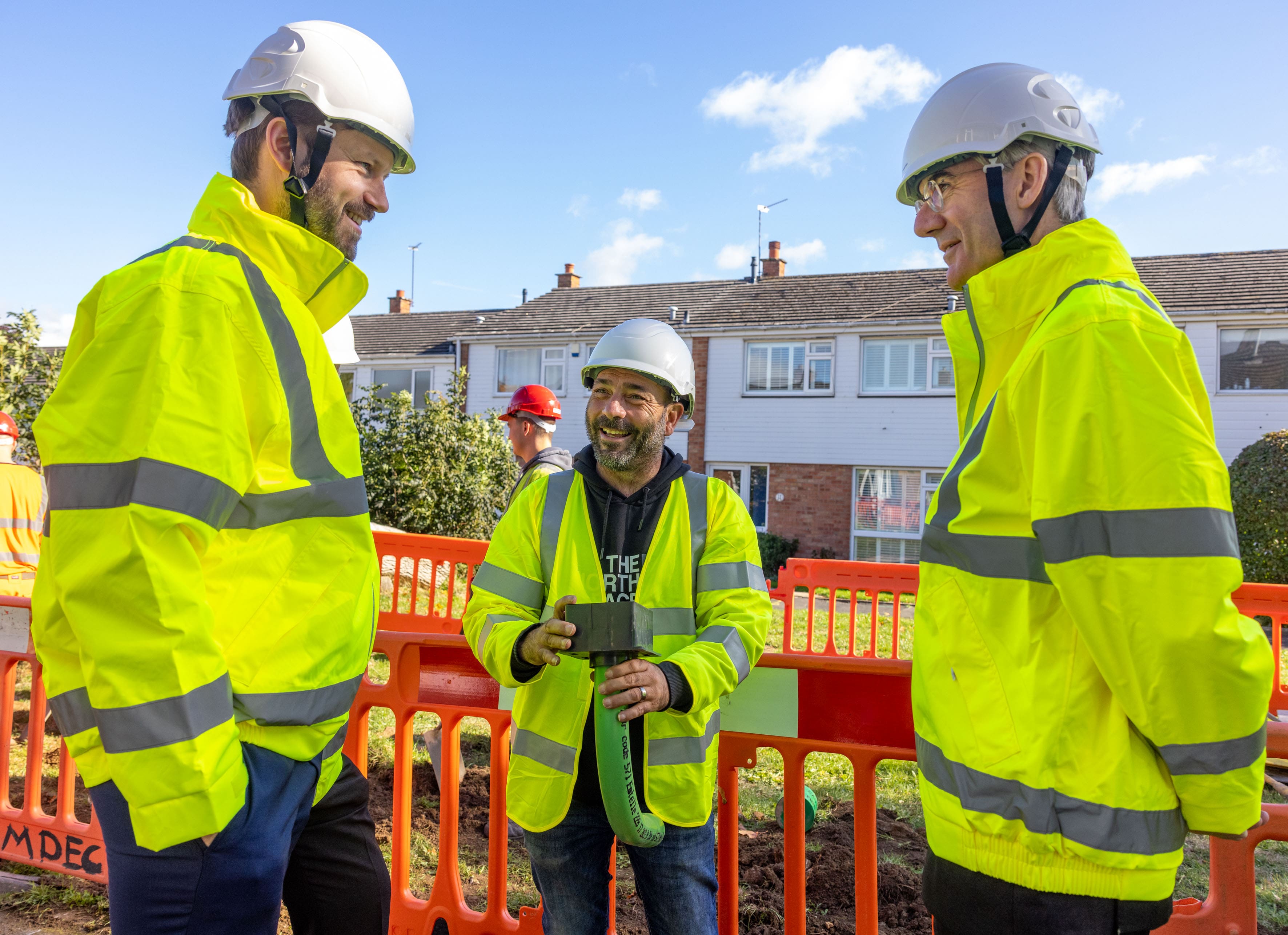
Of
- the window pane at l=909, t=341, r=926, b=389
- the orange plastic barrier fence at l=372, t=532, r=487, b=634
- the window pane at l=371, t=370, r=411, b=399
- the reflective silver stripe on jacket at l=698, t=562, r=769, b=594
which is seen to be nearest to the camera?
the reflective silver stripe on jacket at l=698, t=562, r=769, b=594

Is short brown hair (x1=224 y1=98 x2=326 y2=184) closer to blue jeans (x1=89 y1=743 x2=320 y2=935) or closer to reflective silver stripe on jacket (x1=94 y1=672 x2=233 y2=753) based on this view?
reflective silver stripe on jacket (x1=94 y1=672 x2=233 y2=753)

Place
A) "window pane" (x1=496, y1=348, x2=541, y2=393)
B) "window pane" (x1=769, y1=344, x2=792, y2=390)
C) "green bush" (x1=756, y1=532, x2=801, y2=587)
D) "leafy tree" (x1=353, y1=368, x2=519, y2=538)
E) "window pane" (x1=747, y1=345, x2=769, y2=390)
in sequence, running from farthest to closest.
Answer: "window pane" (x1=496, y1=348, x2=541, y2=393) < "window pane" (x1=747, y1=345, x2=769, y2=390) < "window pane" (x1=769, y1=344, x2=792, y2=390) < "green bush" (x1=756, y1=532, x2=801, y2=587) < "leafy tree" (x1=353, y1=368, x2=519, y2=538)

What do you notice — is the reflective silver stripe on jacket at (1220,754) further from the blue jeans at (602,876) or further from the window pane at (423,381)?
the window pane at (423,381)

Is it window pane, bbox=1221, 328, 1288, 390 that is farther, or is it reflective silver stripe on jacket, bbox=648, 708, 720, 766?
window pane, bbox=1221, 328, 1288, 390

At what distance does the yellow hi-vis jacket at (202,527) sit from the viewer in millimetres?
1440

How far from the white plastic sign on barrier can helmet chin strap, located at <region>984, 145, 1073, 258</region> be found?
4374 millimetres

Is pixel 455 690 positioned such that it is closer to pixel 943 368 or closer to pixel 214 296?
pixel 214 296

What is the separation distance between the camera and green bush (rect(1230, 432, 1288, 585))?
1322 cm

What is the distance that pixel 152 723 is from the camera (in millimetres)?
A: 1432

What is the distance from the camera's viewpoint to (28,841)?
12.5ft

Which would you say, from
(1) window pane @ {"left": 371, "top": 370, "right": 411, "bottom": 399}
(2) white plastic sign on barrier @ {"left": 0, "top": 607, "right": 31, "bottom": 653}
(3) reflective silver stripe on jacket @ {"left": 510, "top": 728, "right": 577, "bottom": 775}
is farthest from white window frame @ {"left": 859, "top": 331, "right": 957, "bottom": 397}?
(3) reflective silver stripe on jacket @ {"left": 510, "top": 728, "right": 577, "bottom": 775}

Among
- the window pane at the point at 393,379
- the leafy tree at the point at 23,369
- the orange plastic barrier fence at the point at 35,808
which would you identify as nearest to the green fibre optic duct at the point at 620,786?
the orange plastic barrier fence at the point at 35,808

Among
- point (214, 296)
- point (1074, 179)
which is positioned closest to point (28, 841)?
point (214, 296)

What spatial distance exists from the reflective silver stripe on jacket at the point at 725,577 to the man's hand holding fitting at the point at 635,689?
39 centimetres
